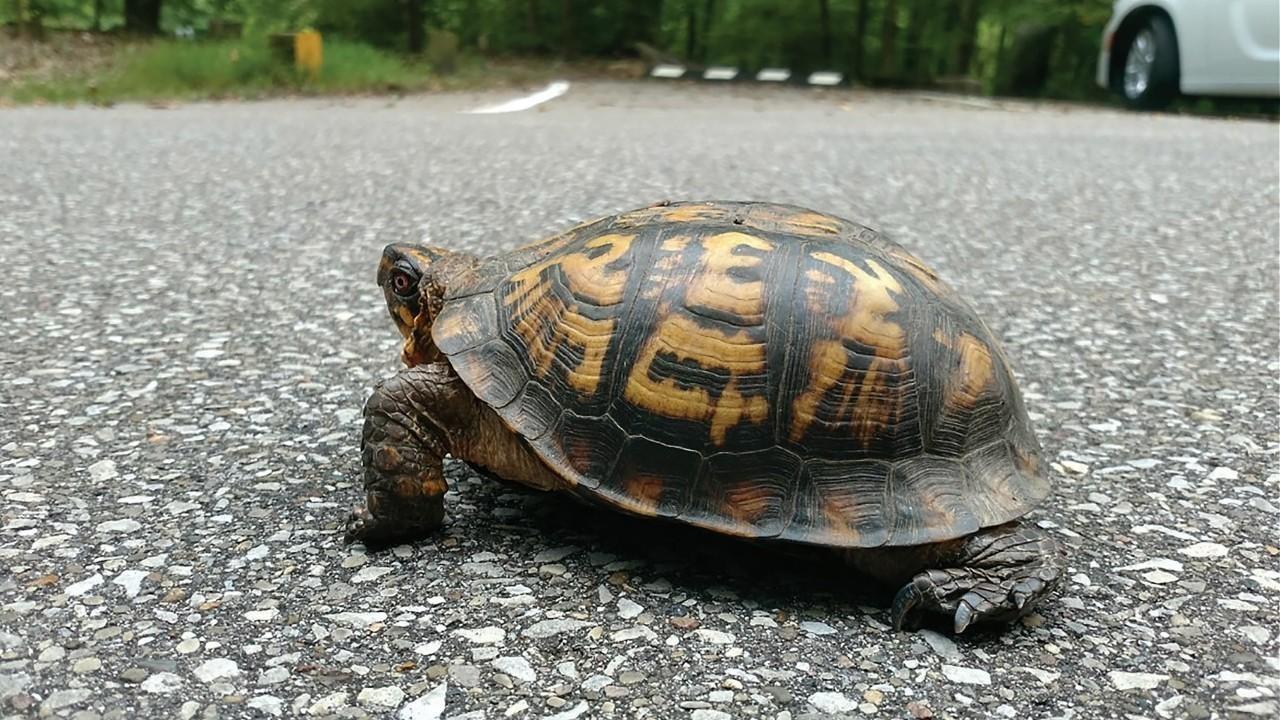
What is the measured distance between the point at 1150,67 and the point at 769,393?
11.6 metres

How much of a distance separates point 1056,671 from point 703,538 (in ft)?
2.53

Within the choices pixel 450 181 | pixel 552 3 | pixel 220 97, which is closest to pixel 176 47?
pixel 220 97

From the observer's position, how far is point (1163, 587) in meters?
2.19

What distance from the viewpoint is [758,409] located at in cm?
210

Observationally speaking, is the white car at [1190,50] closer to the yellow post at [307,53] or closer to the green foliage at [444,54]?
the green foliage at [444,54]

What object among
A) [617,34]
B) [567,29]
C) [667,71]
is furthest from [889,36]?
[567,29]

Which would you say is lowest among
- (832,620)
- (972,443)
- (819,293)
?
(832,620)

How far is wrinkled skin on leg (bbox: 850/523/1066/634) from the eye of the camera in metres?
1.98

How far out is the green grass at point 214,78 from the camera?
1225 cm

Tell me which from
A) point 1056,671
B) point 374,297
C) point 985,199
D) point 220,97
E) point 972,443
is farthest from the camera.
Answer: point 220,97

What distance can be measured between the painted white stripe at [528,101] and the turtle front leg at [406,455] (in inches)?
369

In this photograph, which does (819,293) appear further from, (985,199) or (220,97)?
(220,97)

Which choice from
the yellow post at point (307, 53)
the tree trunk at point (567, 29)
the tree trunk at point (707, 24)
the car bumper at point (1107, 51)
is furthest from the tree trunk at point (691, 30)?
the car bumper at point (1107, 51)

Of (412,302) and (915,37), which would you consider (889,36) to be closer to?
(915,37)
